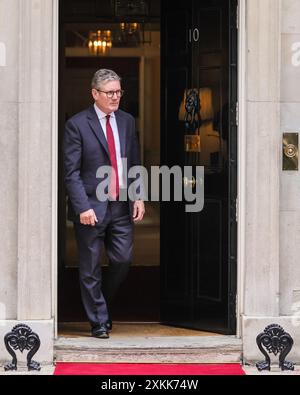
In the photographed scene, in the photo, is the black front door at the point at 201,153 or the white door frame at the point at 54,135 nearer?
the white door frame at the point at 54,135

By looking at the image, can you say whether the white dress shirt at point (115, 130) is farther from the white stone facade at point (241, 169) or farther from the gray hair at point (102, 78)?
the white stone facade at point (241, 169)

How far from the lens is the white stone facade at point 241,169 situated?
739cm

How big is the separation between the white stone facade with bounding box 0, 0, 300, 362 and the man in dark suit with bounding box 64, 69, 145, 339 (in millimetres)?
322

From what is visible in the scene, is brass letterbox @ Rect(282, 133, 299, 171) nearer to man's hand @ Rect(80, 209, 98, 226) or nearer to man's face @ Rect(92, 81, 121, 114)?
man's face @ Rect(92, 81, 121, 114)

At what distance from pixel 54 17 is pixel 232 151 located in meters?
1.78

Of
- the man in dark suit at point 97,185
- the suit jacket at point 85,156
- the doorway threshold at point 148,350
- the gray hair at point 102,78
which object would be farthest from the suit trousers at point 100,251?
the gray hair at point 102,78

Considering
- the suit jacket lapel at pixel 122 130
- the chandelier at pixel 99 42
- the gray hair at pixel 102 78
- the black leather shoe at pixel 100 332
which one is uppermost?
the chandelier at pixel 99 42

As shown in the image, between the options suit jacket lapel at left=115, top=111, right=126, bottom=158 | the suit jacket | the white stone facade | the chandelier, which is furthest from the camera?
the chandelier

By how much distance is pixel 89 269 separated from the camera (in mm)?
7832

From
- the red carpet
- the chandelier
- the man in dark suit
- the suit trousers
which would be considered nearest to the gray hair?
the man in dark suit

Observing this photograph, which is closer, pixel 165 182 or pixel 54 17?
pixel 54 17

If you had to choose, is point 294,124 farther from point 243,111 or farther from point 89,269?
point 89,269

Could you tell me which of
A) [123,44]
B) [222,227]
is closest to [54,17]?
[222,227]

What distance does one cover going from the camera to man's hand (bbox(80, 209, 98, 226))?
25.1 ft
